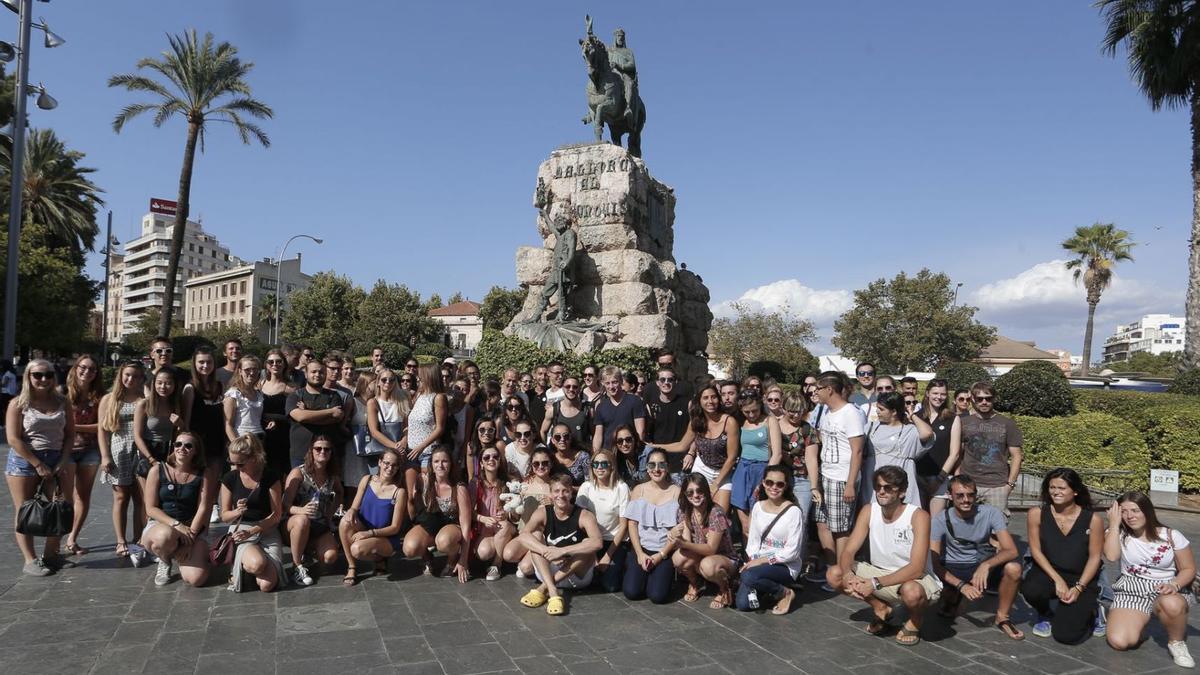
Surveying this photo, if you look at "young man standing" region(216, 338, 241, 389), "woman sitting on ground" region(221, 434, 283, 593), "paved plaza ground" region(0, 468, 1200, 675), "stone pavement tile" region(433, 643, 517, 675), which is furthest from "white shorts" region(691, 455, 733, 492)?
"young man standing" region(216, 338, 241, 389)

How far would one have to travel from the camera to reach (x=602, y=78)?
16875 mm

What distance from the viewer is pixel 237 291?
79062mm

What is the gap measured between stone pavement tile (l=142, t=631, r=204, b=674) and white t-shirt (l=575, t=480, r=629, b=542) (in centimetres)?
275

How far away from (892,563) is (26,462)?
6.50 metres

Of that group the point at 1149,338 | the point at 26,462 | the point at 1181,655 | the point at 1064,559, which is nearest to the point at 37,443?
the point at 26,462

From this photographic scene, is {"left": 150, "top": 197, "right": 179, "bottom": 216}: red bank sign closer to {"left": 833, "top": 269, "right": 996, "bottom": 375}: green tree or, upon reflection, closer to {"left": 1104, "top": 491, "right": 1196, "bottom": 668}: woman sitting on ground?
{"left": 833, "top": 269, "right": 996, "bottom": 375}: green tree

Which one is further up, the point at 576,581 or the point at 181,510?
the point at 181,510

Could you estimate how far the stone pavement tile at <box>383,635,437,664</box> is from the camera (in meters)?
4.23

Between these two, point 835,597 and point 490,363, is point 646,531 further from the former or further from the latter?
point 490,363

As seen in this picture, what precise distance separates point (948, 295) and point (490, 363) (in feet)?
109

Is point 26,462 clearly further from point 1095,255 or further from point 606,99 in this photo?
point 1095,255

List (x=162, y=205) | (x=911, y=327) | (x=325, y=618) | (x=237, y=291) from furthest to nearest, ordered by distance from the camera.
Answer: (x=162, y=205) → (x=237, y=291) → (x=911, y=327) → (x=325, y=618)

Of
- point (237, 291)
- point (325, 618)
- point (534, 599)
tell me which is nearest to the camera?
point (325, 618)

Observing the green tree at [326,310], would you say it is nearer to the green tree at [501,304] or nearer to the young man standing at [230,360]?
the green tree at [501,304]
